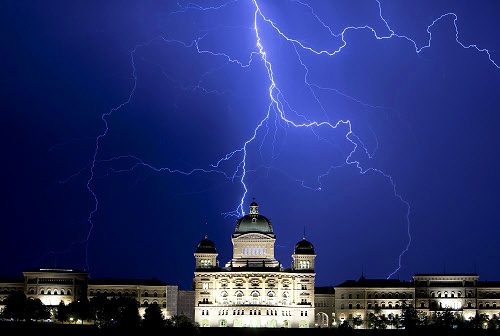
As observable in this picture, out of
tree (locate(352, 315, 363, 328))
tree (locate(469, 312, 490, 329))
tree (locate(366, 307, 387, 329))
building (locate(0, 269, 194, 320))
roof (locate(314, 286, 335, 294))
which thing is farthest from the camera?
roof (locate(314, 286, 335, 294))

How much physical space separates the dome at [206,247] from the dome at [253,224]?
337cm

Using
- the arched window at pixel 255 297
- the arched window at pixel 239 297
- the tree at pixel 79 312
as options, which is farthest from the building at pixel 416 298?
the tree at pixel 79 312

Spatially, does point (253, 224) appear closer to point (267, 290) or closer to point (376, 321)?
point (267, 290)

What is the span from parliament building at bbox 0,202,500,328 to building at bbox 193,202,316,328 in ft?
0.37

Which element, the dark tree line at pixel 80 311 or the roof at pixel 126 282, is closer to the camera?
the dark tree line at pixel 80 311

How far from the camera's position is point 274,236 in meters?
122

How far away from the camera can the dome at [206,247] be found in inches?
4801

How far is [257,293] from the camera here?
117625 millimetres

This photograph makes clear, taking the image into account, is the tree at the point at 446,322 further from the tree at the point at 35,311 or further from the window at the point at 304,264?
the tree at the point at 35,311

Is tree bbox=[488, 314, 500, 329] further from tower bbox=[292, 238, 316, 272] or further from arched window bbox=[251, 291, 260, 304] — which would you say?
arched window bbox=[251, 291, 260, 304]

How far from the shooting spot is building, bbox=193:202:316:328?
116m

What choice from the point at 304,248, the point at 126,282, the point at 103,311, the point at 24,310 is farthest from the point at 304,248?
the point at 24,310

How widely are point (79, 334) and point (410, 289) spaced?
1873 inches

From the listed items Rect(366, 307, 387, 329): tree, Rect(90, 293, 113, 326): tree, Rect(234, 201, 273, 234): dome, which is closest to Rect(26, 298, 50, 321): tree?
Rect(90, 293, 113, 326): tree
